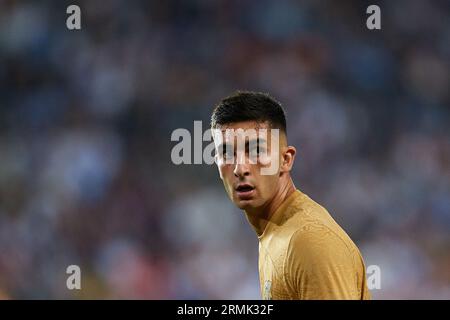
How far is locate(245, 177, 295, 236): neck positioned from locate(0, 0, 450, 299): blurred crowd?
11.6ft

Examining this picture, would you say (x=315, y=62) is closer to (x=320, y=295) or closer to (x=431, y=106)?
(x=431, y=106)

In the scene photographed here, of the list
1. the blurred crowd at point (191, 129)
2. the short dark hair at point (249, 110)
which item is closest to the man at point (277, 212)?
the short dark hair at point (249, 110)

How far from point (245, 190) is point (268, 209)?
0.12m

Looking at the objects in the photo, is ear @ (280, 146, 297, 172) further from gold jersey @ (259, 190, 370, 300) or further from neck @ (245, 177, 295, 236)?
gold jersey @ (259, 190, 370, 300)

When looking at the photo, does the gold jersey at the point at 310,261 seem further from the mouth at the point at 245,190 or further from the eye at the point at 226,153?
the eye at the point at 226,153

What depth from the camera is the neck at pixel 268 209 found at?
2574 millimetres

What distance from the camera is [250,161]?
251 centimetres

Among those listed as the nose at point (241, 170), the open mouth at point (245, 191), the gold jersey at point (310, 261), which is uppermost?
the nose at point (241, 170)

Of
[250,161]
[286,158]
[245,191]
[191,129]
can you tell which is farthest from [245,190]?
[191,129]

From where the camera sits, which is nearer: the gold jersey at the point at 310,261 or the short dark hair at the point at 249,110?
the gold jersey at the point at 310,261

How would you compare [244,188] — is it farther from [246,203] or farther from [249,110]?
[249,110]

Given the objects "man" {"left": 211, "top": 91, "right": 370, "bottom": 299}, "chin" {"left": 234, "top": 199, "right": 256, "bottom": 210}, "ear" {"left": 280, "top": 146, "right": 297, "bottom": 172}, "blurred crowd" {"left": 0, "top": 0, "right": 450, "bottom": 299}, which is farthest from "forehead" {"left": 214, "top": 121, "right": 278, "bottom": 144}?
"blurred crowd" {"left": 0, "top": 0, "right": 450, "bottom": 299}

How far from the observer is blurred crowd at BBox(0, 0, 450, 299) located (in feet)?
20.1

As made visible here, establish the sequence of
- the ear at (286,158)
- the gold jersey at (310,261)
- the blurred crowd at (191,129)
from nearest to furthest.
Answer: the gold jersey at (310,261) < the ear at (286,158) < the blurred crowd at (191,129)
